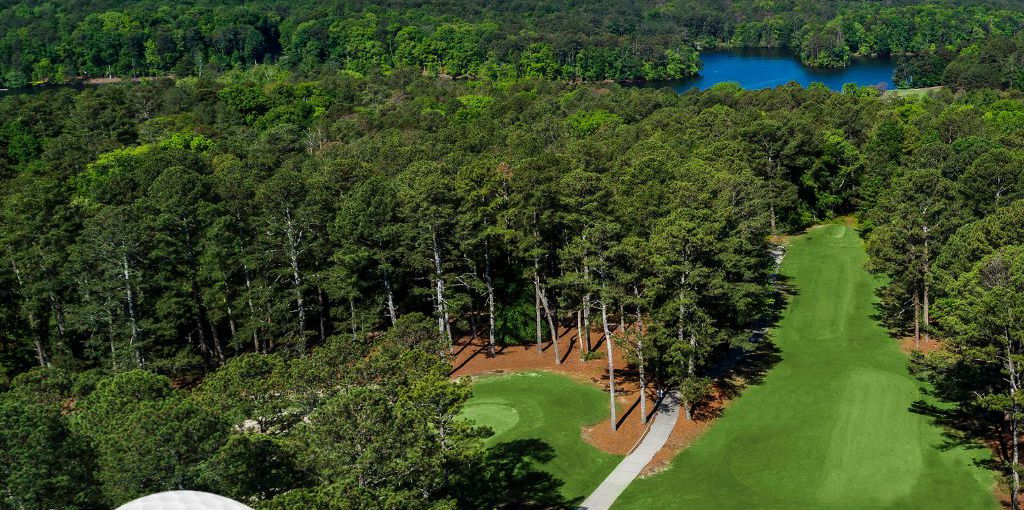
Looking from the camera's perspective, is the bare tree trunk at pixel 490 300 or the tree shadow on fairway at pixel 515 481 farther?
the bare tree trunk at pixel 490 300

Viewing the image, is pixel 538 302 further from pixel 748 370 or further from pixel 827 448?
pixel 827 448

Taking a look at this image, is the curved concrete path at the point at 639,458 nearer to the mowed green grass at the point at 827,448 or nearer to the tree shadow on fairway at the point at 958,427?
the mowed green grass at the point at 827,448

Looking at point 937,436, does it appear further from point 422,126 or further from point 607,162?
point 422,126

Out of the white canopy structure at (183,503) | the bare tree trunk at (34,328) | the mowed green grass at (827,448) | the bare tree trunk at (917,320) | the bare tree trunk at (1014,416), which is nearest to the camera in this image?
the white canopy structure at (183,503)

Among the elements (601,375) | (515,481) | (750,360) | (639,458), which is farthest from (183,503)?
(750,360)

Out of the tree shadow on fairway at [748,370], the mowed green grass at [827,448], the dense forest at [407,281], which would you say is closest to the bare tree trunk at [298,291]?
the dense forest at [407,281]

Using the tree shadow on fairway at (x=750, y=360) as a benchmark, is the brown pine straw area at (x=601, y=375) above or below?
below

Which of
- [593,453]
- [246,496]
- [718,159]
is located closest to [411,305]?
[593,453]
